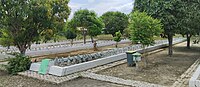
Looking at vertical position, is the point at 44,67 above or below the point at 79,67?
above

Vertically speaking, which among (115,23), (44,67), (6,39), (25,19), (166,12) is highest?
(115,23)

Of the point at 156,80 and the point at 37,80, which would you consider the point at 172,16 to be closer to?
the point at 156,80

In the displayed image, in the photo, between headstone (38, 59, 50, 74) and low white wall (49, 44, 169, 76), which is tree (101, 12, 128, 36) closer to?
low white wall (49, 44, 169, 76)

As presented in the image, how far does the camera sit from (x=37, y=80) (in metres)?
9.12

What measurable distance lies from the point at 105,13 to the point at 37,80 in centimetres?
4690

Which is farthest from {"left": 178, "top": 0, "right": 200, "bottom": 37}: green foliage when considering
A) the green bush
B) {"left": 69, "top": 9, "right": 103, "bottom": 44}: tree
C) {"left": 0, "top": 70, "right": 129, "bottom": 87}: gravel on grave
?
{"left": 69, "top": 9, "right": 103, "bottom": 44}: tree

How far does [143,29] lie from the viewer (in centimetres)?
1179

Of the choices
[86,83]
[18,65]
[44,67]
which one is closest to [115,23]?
[18,65]

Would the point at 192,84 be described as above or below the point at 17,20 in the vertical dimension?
below

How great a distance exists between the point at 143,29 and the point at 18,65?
718cm

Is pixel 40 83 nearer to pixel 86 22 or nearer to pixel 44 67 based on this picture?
pixel 44 67

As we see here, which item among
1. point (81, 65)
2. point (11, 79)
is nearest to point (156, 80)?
point (81, 65)

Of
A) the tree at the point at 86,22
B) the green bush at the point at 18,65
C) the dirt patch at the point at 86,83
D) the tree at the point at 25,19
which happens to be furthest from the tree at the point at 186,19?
the tree at the point at 86,22

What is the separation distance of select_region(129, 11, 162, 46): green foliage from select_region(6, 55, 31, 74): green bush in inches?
243
